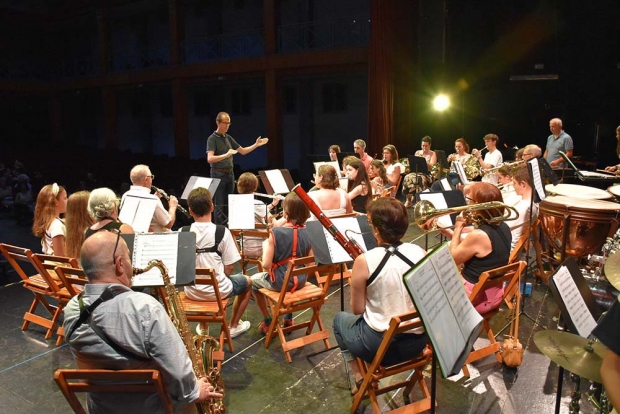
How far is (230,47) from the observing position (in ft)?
56.3

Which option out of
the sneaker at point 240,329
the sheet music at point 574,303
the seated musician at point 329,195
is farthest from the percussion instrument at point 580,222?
the sneaker at point 240,329

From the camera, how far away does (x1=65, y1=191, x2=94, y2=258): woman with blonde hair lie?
411 cm

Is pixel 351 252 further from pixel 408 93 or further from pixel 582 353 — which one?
pixel 408 93

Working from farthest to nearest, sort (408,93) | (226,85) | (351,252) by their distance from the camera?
(226,85), (408,93), (351,252)

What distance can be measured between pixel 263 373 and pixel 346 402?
0.74 m

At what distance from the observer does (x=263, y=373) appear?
3676mm

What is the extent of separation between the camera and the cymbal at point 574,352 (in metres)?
2.09

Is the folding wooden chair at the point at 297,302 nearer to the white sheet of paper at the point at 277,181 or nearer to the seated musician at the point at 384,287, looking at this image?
the seated musician at the point at 384,287

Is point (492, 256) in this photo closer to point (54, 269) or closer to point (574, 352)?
point (574, 352)

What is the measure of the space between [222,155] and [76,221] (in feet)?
9.97

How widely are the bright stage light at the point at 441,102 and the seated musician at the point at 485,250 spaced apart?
29.3ft

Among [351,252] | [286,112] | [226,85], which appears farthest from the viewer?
[226,85]

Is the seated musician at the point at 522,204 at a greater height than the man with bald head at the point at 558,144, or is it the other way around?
the man with bald head at the point at 558,144

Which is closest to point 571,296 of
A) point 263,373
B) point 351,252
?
point 351,252
